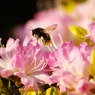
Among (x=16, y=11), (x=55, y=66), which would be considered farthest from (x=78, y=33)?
(x=16, y=11)

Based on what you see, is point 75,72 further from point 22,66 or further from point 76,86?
point 22,66

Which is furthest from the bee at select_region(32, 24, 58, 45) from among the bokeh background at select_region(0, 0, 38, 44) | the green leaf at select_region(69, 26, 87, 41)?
the bokeh background at select_region(0, 0, 38, 44)

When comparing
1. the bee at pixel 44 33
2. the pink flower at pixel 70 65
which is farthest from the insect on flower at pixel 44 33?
the pink flower at pixel 70 65

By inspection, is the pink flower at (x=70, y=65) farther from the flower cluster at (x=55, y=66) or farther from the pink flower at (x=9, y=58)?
the pink flower at (x=9, y=58)

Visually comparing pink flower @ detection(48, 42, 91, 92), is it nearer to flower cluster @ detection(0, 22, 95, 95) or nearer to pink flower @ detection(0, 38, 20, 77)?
flower cluster @ detection(0, 22, 95, 95)

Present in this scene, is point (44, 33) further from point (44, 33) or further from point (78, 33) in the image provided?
point (78, 33)

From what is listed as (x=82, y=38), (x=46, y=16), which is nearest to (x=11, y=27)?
(x=46, y=16)
